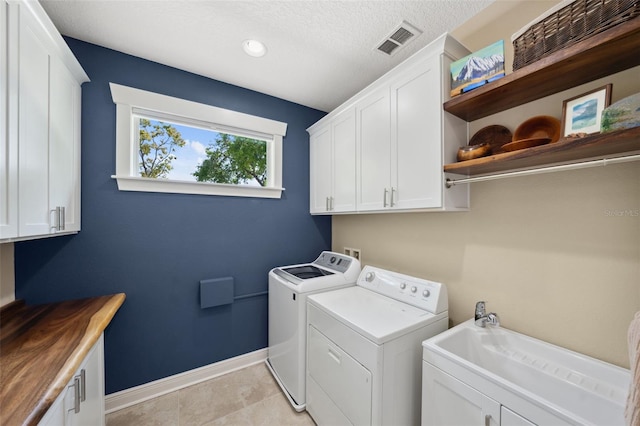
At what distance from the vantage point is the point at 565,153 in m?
1.03

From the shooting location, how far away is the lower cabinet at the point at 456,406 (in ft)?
3.07

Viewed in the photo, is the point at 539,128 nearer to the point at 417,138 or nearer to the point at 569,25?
the point at 569,25

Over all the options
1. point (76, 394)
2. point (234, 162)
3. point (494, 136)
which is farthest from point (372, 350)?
point (234, 162)

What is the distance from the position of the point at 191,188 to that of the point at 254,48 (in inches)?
49.0

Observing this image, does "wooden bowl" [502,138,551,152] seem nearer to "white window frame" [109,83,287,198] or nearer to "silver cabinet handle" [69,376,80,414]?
"white window frame" [109,83,287,198]

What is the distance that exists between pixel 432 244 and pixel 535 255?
1.99 ft

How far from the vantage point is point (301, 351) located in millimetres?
1794

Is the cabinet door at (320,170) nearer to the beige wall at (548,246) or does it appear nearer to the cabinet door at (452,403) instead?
the beige wall at (548,246)

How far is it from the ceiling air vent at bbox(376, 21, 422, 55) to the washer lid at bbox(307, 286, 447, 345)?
1.87 meters

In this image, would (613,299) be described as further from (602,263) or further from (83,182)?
(83,182)

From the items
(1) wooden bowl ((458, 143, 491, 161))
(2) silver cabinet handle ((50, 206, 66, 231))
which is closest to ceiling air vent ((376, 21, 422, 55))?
(1) wooden bowl ((458, 143, 491, 161))

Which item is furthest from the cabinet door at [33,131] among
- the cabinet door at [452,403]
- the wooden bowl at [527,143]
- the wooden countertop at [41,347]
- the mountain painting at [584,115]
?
the mountain painting at [584,115]

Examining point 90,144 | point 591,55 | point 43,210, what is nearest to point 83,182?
point 90,144

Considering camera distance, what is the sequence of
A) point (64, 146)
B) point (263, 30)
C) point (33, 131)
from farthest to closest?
point (263, 30) < point (64, 146) < point (33, 131)
